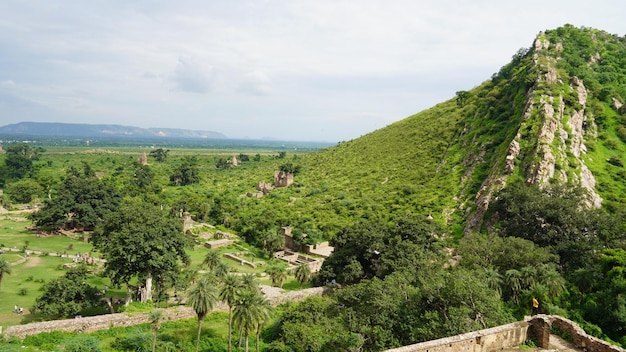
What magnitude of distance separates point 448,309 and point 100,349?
2053cm

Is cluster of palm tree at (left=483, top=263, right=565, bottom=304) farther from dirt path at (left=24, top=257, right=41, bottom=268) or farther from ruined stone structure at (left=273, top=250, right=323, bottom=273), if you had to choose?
dirt path at (left=24, top=257, right=41, bottom=268)

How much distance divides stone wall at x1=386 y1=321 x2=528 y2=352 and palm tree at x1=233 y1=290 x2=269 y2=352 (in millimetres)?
12450

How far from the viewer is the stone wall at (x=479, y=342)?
14127mm

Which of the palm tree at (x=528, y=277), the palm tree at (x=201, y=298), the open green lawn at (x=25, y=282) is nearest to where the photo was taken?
the palm tree at (x=201, y=298)

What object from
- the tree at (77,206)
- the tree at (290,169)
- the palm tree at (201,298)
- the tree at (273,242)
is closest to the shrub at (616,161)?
the tree at (273,242)

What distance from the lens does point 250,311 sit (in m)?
24.2

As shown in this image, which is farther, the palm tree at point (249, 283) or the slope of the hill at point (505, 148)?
the slope of the hill at point (505, 148)

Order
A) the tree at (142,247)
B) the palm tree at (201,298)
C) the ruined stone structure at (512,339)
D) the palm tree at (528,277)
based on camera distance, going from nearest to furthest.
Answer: the ruined stone structure at (512,339), the palm tree at (201,298), the palm tree at (528,277), the tree at (142,247)

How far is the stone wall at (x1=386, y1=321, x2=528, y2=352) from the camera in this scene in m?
14.1

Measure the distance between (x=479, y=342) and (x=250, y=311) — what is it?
1401cm

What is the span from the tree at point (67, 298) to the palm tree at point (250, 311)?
14944mm

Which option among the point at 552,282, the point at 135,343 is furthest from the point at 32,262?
the point at 552,282

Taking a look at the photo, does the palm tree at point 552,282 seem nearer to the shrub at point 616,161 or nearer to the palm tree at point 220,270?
the palm tree at point 220,270

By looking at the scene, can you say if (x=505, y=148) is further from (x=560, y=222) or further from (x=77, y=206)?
(x=77, y=206)
